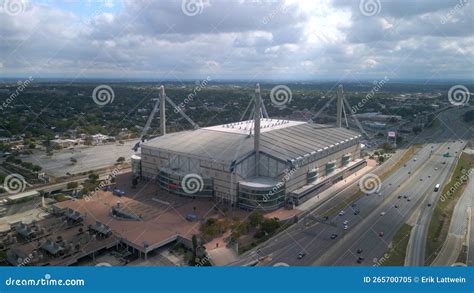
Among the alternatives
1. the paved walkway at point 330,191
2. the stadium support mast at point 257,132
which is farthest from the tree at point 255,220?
the stadium support mast at point 257,132

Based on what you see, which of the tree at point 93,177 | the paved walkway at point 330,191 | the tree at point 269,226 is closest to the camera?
the tree at point 269,226

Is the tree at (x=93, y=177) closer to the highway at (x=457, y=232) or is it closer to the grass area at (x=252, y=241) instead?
the grass area at (x=252, y=241)

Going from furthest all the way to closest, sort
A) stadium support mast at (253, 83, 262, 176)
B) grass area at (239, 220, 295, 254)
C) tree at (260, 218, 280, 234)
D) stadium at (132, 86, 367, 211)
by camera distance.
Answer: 1. stadium support mast at (253, 83, 262, 176)
2. stadium at (132, 86, 367, 211)
3. tree at (260, 218, 280, 234)
4. grass area at (239, 220, 295, 254)

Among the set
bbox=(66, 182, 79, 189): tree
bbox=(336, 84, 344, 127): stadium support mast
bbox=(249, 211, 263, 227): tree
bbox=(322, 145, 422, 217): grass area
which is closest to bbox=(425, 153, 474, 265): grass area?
bbox=(322, 145, 422, 217): grass area

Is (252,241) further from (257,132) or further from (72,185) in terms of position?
(72,185)

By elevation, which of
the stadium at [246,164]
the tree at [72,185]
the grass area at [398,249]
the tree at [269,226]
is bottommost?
the grass area at [398,249]

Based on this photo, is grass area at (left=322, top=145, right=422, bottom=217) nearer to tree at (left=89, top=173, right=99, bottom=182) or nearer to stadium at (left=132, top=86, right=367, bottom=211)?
stadium at (left=132, top=86, right=367, bottom=211)

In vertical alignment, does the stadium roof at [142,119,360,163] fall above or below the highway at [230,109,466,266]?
above
